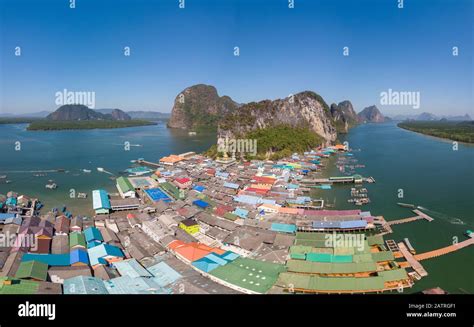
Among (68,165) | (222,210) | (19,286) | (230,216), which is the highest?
(68,165)

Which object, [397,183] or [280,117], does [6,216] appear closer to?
[397,183]

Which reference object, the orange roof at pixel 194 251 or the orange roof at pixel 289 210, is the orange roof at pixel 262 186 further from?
the orange roof at pixel 194 251

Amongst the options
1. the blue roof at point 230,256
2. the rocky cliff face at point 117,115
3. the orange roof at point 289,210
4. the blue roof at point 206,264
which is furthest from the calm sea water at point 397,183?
the rocky cliff face at point 117,115

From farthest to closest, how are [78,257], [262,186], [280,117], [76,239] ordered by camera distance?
1. [280,117]
2. [262,186]
3. [76,239]
4. [78,257]

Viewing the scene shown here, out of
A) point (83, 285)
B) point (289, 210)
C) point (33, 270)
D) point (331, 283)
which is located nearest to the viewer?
point (83, 285)

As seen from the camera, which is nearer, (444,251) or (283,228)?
(444,251)

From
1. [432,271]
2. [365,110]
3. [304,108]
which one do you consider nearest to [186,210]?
[432,271]

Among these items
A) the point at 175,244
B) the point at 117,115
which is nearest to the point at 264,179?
the point at 175,244
